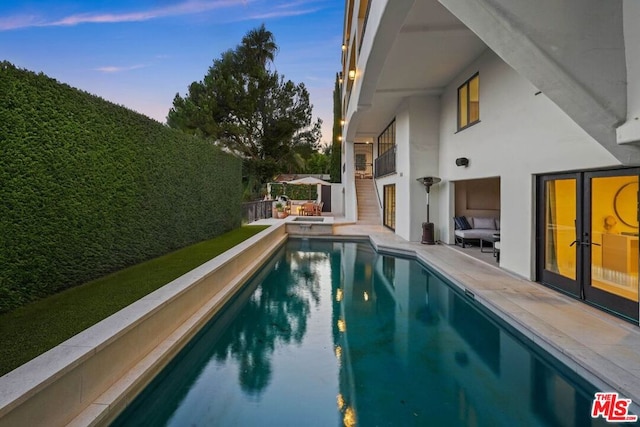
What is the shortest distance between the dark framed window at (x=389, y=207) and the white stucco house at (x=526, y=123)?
68.2 inches

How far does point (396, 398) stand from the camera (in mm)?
3393

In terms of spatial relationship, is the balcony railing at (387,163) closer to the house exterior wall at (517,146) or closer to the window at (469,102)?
the window at (469,102)

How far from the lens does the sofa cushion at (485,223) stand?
10949 mm

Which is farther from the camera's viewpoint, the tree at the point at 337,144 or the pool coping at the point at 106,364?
the tree at the point at 337,144

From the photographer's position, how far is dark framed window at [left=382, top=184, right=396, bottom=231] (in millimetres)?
15461

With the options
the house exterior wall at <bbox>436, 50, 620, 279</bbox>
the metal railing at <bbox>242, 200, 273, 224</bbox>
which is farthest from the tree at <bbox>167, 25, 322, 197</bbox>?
the house exterior wall at <bbox>436, 50, 620, 279</bbox>

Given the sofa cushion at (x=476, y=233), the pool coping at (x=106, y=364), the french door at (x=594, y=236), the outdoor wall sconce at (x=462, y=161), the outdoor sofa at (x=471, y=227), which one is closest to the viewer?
the pool coping at (x=106, y=364)

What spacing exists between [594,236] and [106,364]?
6.24 m

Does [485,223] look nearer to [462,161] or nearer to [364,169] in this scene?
[462,161]

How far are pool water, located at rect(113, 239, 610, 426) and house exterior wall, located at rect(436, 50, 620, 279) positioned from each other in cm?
199

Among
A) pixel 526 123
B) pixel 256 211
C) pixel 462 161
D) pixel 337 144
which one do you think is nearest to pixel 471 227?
pixel 462 161

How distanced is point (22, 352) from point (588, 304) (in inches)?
268

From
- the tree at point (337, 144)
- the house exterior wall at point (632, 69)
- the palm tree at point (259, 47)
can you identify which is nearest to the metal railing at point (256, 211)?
the tree at point (337, 144)

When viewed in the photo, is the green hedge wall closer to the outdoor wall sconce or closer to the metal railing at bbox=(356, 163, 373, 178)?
the outdoor wall sconce
